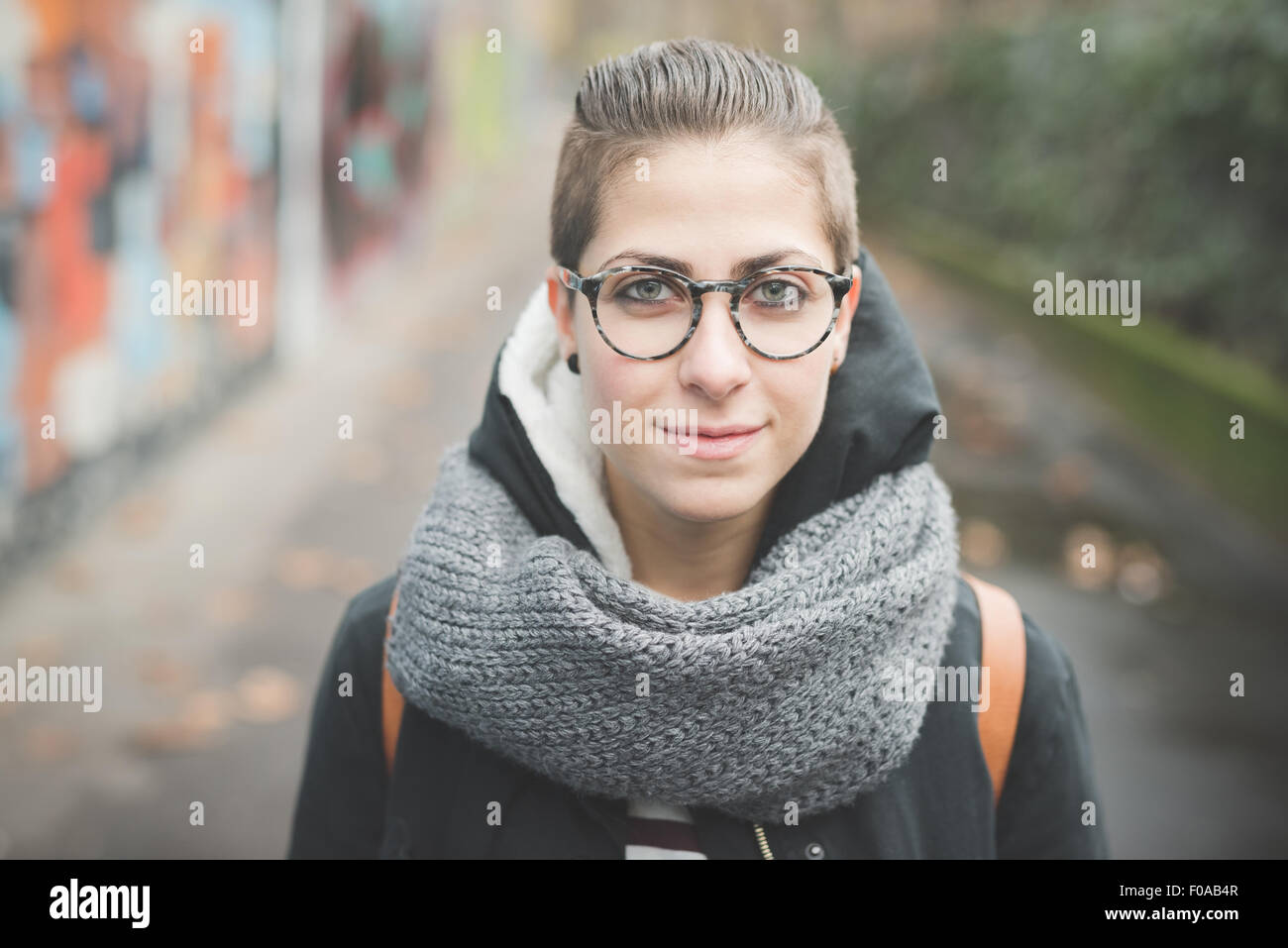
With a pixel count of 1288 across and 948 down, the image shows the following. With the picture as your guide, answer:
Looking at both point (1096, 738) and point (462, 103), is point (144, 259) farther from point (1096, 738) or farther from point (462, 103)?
point (462, 103)

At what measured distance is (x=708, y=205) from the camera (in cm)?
166

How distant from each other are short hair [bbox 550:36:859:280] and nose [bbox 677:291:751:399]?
208 mm

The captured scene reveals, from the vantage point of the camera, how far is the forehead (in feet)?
5.41

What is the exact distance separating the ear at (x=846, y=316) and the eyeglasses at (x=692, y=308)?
94 mm

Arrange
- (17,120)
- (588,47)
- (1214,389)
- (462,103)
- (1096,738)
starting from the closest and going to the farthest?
(1096,738) → (17,120) → (1214,389) → (462,103) → (588,47)

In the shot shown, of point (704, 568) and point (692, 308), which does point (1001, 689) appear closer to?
point (704, 568)

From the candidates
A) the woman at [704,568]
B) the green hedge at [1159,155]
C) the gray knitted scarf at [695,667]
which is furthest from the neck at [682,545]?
the green hedge at [1159,155]

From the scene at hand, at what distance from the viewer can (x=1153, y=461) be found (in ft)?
26.0

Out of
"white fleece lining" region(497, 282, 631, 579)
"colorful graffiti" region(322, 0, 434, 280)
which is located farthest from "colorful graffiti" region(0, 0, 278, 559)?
"white fleece lining" region(497, 282, 631, 579)

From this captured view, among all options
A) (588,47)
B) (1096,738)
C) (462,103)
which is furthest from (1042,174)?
(588,47)

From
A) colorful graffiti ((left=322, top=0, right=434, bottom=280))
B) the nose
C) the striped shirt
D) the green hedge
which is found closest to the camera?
the nose

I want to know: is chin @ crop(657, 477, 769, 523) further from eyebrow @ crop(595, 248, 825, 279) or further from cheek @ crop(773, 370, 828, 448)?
eyebrow @ crop(595, 248, 825, 279)

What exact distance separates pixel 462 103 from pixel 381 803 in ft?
58.9

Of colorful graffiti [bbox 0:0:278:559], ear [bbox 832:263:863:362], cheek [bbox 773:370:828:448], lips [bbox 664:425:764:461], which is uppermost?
colorful graffiti [bbox 0:0:278:559]
